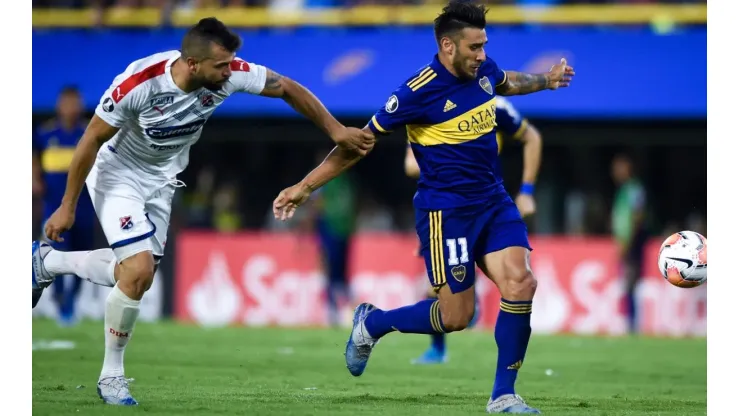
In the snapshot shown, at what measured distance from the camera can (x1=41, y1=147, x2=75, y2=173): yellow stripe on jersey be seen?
13.8 metres

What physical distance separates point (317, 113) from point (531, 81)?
146 centimetres

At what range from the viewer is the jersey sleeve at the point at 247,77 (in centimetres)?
759

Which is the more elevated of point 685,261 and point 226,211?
point 226,211

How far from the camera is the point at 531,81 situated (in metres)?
8.16

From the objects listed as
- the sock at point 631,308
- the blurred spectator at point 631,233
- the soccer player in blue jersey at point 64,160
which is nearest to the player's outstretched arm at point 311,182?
the soccer player in blue jersey at point 64,160

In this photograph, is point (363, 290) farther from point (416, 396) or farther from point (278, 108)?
point (416, 396)

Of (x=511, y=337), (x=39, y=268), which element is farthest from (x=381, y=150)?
(x=511, y=337)

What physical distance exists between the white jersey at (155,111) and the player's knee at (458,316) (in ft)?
5.92

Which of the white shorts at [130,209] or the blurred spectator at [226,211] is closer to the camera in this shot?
the white shorts at [130,209]

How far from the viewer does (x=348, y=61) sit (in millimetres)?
19000

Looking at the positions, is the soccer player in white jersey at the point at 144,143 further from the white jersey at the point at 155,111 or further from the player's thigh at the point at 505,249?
the player's thigh at the point at 505,249

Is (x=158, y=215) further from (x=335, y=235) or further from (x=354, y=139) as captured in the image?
(x=335, y=235)

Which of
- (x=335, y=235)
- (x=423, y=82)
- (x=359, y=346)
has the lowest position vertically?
(x=359, y=346)
